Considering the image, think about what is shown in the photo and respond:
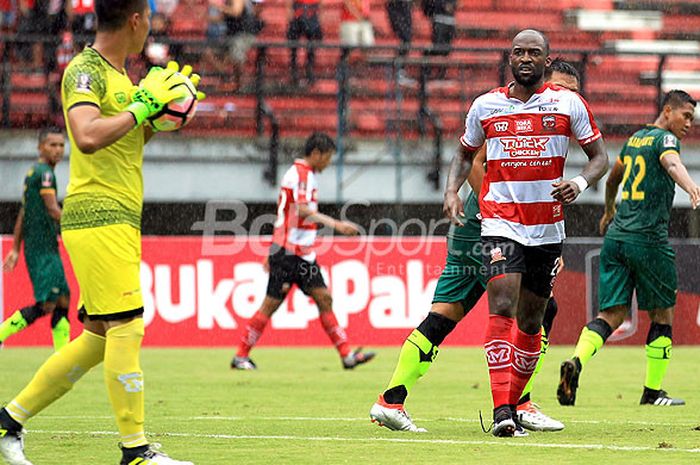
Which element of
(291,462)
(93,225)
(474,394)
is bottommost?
(474,394)

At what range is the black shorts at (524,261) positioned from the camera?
7.88 m

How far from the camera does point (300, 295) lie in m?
17.4

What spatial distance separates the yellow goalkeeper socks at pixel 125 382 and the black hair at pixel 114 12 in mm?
1391

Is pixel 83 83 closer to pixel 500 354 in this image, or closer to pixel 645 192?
pixel 500 354

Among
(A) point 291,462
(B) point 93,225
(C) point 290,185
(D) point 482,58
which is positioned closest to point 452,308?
(A) point 291,462

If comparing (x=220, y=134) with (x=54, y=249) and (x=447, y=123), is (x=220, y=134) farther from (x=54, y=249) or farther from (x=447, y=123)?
(x=54, y=249)

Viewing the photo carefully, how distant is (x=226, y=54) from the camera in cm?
1917

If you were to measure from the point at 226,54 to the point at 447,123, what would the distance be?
10.8ft

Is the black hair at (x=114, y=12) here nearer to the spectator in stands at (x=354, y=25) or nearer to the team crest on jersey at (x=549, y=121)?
the team crest on jersey at (x=549, y=121)

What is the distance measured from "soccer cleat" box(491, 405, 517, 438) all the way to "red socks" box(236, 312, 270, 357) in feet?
21.0

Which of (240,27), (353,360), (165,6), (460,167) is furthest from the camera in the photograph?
(165,6)

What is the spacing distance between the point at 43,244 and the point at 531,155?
23.4 ft

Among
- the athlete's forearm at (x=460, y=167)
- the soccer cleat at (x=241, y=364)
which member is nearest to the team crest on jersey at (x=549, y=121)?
the athlete's forearm at (x=460, y=167)

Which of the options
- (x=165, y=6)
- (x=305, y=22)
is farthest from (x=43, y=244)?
(x=165, y=6)
